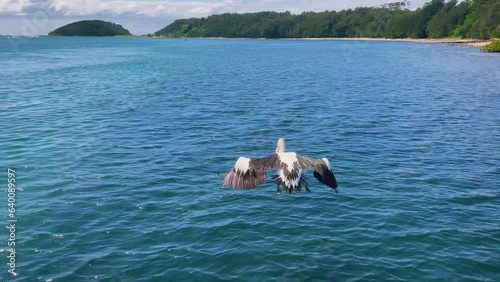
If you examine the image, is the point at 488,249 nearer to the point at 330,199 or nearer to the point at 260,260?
the point at 330,199

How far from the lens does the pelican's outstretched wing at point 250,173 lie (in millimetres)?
17266

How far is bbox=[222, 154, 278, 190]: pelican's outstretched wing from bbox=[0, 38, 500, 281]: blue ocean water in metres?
2.78

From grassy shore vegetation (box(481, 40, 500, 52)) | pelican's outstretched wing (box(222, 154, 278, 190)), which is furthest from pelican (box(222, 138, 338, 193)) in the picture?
grassy shore vegetation (box(481, 40, 500, 52))

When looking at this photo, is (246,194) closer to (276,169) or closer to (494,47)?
(276,169)

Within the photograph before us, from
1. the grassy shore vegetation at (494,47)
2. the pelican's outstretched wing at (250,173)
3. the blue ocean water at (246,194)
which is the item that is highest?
the grassy shore vegetation at (494,47)

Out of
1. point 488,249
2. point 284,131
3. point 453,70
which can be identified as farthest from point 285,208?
point 453,70

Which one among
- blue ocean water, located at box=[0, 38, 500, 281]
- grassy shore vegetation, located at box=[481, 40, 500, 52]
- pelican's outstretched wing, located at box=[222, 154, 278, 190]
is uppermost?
grassy shore vegetation, located at box=[481, 40, 500, 52]

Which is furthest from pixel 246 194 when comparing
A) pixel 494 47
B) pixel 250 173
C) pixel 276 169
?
pixel 494 47

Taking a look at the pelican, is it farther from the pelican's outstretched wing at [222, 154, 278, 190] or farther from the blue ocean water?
the blue ocean water

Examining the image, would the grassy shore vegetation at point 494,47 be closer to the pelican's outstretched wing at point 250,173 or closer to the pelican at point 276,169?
the pelican at point 276,169

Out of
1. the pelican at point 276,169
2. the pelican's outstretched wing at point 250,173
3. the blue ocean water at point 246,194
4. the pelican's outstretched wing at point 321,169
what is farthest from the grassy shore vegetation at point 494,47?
the pelican's outstretched wing at point 250,173

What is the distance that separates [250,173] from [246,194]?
7229mm

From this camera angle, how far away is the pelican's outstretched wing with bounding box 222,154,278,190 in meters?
17.3

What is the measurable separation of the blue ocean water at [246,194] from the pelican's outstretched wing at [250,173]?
9.13 ft
